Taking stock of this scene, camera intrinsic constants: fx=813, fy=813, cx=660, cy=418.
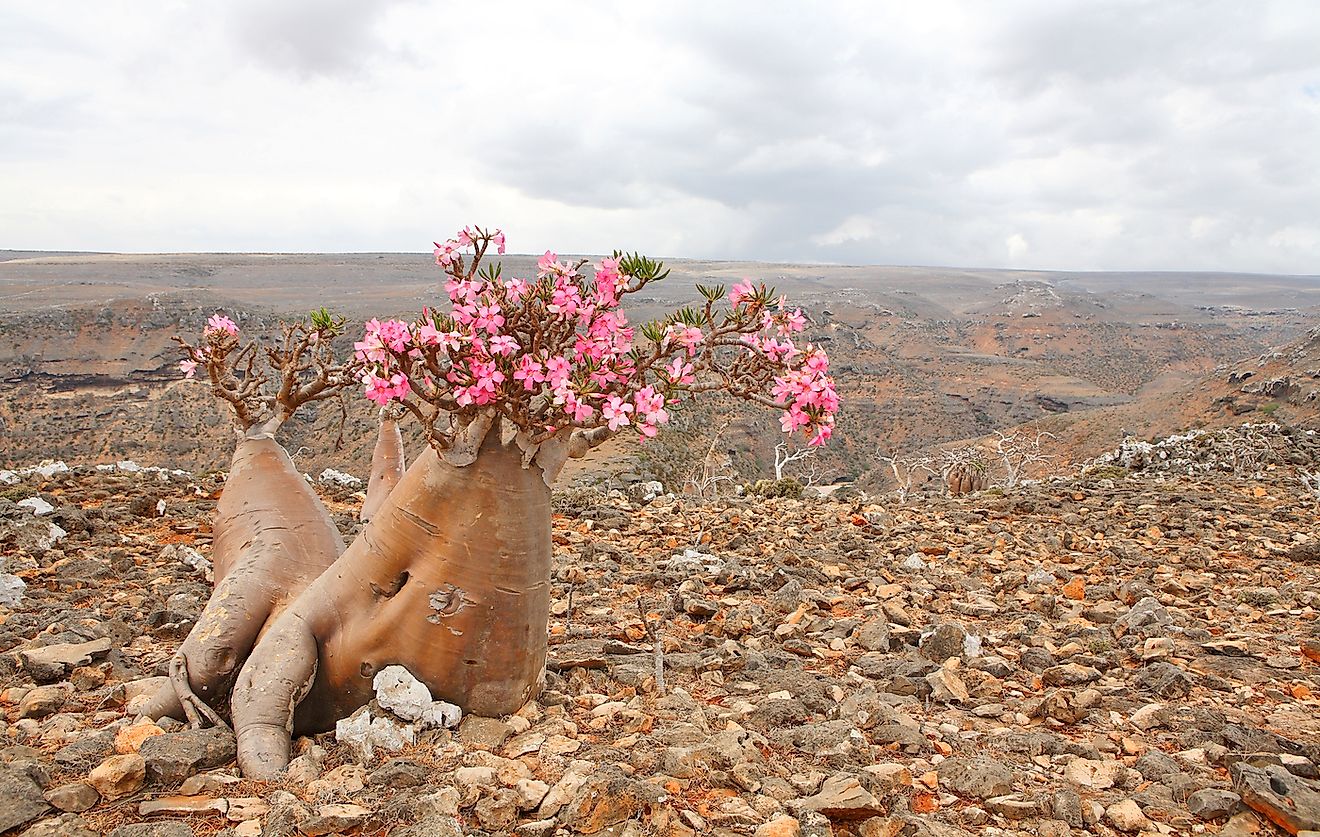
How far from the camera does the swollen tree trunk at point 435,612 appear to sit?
332 centimetres

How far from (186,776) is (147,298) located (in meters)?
56.4

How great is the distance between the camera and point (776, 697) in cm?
371

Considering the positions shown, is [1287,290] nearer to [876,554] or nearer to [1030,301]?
[1030,301]

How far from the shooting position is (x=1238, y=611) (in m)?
5.22

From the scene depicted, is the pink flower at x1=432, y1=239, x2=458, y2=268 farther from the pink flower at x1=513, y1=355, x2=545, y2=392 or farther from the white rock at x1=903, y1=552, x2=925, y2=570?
the white rock at x1=903, y1=552, x2=925, y2=570

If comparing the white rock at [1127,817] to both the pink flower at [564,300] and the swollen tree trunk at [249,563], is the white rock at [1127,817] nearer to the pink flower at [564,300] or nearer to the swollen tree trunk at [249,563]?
the pink flower at [564,300]

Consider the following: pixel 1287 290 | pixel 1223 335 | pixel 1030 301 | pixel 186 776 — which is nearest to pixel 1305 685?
pixel 186 776

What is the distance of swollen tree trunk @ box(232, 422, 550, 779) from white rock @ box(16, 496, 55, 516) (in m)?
4.53

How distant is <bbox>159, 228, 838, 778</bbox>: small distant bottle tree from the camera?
2.95m

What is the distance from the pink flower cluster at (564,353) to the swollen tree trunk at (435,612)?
1.29 ft

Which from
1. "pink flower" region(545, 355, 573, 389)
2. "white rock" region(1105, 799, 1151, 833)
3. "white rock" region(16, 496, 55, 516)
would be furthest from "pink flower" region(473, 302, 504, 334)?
"white rock" region(16, 496, 55, 516)

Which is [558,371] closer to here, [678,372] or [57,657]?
[678,372]

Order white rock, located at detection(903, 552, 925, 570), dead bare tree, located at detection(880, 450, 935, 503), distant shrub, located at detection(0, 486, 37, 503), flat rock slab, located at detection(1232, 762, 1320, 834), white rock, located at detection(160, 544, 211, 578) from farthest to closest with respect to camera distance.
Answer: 1. dead bare tree, located at detection(880, 450, 935, 503)
2. distant shrub, located at detection(0, 486, 37, 503)
3. white rock, located at detection(903, 552, 925, 570)
4. white rock, located at detection(160, 544, 211, 578)
5. flat rock slab, located at detection(1232, 762, 1320, 834)

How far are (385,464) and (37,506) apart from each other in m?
3.64
